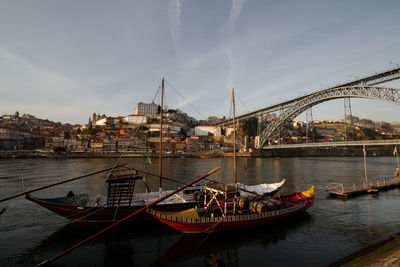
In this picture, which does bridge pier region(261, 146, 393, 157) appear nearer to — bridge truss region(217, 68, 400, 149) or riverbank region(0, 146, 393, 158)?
riverbank region(0, 146, 393, 158)

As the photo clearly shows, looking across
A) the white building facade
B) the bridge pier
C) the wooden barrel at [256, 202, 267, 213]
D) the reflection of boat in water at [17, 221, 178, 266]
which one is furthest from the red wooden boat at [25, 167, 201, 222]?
the white building facade

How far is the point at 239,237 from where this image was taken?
30.0 feet

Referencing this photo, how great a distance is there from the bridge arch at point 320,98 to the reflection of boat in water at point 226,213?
30.5 meters

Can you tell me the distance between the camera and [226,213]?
32.2ft

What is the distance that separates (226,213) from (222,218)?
0.83 m

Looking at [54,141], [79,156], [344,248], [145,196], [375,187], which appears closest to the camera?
[344,248]

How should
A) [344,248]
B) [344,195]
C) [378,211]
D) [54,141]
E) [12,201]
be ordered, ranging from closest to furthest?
[344,248] → [378,211] → [12,201] → [344,195] → [54,141]

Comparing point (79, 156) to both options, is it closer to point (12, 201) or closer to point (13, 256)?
point (12, 201)

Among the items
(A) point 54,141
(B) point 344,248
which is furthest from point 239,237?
(A) point 54,141

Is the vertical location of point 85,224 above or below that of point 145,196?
below

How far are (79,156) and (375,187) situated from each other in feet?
231

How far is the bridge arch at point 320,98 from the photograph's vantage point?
31.3m

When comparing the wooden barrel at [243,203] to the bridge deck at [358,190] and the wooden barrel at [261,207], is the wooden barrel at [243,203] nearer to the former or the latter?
the wooden barrel at [261,207]

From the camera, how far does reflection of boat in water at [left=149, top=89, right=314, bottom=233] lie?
8.71 metres
